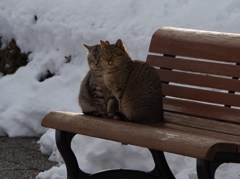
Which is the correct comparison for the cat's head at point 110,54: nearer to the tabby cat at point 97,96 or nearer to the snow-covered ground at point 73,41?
the tabby cat at point 97,96

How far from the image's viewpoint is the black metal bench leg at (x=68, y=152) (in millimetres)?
4191

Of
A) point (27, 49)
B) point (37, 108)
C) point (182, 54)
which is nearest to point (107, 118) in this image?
point (182, 54)

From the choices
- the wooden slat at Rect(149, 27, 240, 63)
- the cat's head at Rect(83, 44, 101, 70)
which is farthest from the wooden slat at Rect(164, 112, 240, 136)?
the cat's head at Rect(83, 44, 101, 70)

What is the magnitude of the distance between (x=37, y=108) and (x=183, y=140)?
107 inches

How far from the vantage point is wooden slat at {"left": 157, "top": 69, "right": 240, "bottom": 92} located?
14.1 ft

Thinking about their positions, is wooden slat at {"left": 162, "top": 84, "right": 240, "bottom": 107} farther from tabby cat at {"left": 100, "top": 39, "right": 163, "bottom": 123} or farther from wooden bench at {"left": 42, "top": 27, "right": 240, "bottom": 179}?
tabby cat at {"left": 100, "top": 39, "right": 163, "bottom": 123}

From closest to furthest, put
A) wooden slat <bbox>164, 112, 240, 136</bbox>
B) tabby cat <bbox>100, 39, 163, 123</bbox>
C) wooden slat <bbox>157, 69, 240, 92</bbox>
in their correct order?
wooden slat <bbox>164, 112, 240, 136</bbox>
tabby cat <bbox>100, 39, 163, 123</bbox>
wooden slat <bbox>157, 69, 240, 92</bbox>

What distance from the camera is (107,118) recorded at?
13.7ft

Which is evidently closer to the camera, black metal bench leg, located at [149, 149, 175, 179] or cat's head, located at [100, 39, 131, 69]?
cat's head, located at [100, 39, 131, 69]

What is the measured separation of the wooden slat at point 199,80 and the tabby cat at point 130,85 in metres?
0.29

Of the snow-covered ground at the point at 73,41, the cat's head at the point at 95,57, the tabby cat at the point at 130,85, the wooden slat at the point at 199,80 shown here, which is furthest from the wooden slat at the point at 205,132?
the snow-covered ground at the point at 73,41

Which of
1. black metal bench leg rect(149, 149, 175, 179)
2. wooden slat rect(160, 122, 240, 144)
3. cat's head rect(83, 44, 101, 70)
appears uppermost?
cat's head rect(83, 44, 101, 70)

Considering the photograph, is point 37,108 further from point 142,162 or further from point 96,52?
point 96,52

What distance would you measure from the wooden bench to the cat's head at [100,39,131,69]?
0.34m
